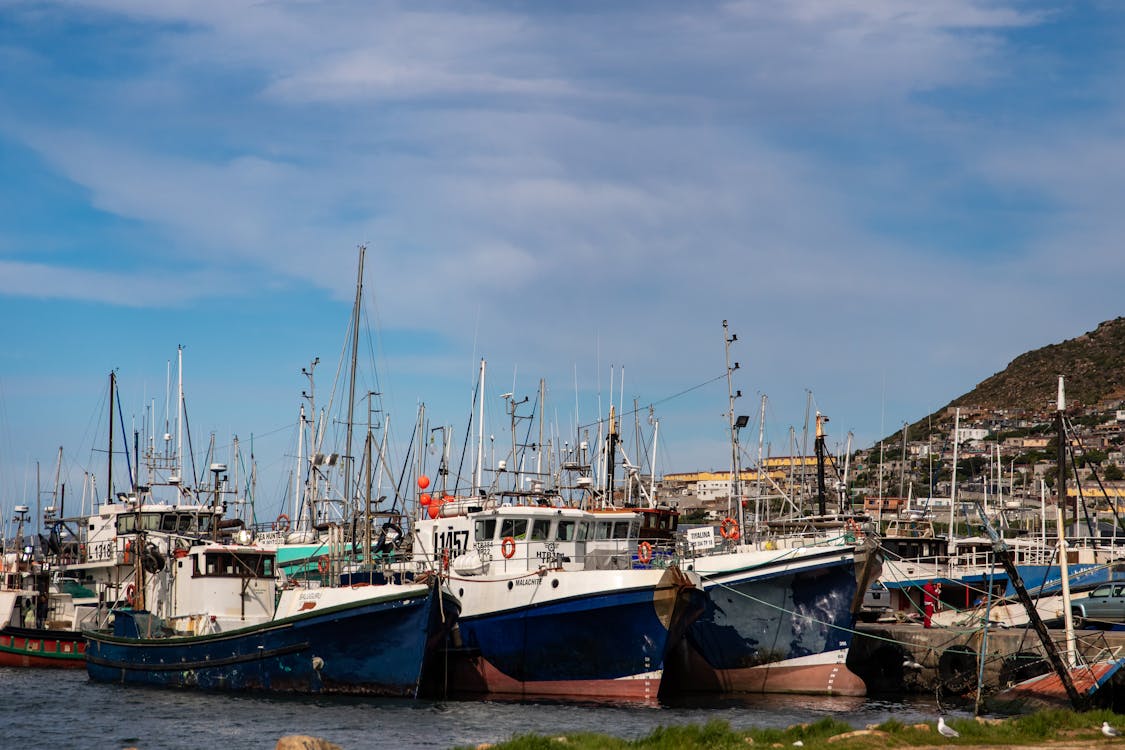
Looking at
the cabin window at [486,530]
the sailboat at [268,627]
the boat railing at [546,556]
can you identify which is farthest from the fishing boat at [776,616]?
the sailboat at [268,627]

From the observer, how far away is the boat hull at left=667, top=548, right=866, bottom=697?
3419 centimetres

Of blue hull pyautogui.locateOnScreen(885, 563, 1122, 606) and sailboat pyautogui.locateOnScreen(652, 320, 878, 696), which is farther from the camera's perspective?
blue hull pyautogui.locateOnScreen(885, 563, 1122, 606)

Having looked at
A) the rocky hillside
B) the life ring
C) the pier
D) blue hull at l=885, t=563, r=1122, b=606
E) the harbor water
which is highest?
the rocky hillside

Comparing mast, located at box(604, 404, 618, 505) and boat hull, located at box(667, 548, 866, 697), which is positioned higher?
mast, located at box(604, 404, 618, 505)

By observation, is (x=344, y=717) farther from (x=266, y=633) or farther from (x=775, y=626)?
(x=775, y=626)

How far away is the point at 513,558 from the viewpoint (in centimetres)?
3609

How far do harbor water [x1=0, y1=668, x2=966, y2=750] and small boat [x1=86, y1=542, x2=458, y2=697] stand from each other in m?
0.64

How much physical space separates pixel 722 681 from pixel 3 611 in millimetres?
28508

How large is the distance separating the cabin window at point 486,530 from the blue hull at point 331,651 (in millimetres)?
4338

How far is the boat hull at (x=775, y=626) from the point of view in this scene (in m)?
34.2

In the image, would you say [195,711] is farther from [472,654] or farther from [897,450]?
[897,450]

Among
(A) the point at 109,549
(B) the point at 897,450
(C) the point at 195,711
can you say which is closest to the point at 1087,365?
(B) the point at 897,450

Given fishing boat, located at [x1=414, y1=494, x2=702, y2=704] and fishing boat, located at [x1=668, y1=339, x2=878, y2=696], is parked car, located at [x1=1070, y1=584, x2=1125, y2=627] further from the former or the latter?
fishing boat, located at [x1=414, y1=494, x2=702, y2=704]

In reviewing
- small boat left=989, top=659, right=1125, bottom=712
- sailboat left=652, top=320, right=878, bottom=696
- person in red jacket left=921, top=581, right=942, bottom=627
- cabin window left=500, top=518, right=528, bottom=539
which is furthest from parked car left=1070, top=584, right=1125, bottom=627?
cabin window left=500, top=518, right=528, bottom=539
